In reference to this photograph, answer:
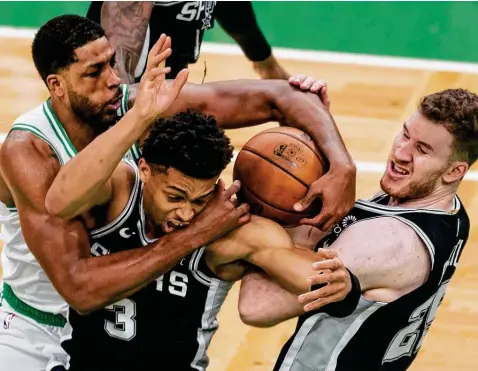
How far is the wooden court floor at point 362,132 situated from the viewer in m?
5.70

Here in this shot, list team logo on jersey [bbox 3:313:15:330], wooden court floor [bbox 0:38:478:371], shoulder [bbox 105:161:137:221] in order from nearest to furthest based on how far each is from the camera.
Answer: shoulder [bbox 105:161:137:221], team logo on jersey [bbox 3:313:15:330], wooden court floor [bbox 0:38:478:371]

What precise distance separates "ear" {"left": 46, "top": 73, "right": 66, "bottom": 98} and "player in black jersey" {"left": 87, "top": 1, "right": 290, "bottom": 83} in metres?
1.84

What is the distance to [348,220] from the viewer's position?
392cm

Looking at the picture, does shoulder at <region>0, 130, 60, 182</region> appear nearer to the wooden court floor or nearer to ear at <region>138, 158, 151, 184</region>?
ear at <region>138, 158, 151, 184</region>

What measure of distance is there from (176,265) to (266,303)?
0.42 meters

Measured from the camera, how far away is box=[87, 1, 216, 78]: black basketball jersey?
640cm

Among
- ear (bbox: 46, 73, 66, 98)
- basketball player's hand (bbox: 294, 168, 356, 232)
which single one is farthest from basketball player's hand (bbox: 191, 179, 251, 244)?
ear (bbox: 46, 73, 66, 98)

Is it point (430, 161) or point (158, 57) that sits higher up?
point (158, 57)

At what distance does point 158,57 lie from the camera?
142 inches

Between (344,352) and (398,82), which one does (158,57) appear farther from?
(398,82)

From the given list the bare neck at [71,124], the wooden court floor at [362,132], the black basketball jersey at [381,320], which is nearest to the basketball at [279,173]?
the black basketball jersey at [381,320]

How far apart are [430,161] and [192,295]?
112 centimetres

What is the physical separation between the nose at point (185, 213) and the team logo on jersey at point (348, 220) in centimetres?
64

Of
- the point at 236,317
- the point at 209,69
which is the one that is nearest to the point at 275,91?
the point at 236,317
